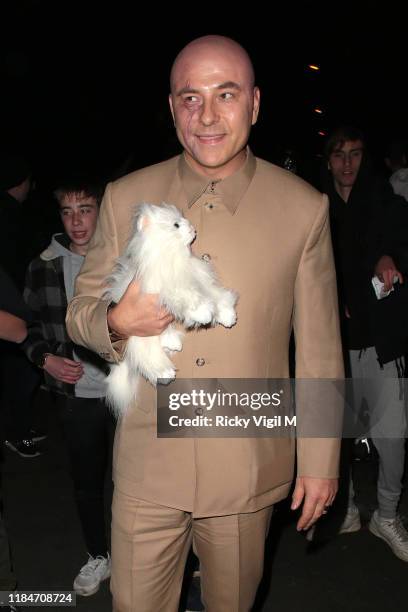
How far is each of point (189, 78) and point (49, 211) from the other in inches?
194

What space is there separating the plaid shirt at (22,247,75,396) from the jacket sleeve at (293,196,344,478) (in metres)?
1.61

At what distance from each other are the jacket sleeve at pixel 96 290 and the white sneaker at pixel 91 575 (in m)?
1.92

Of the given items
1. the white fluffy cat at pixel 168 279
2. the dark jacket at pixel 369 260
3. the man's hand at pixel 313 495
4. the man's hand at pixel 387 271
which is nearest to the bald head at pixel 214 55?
the white fluffy cat at pixel 168 279

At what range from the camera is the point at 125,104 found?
14.7 m

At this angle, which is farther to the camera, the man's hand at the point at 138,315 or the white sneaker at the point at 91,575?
the white sneaker at the point at 91,575

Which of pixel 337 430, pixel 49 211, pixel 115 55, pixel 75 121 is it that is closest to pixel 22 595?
pixel 337 430

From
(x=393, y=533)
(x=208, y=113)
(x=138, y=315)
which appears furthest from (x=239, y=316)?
(x=393, y=533)

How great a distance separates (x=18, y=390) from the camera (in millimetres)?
5227

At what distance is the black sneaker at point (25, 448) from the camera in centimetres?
514

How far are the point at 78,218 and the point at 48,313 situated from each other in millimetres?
543

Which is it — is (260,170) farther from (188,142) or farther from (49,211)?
(49,211)

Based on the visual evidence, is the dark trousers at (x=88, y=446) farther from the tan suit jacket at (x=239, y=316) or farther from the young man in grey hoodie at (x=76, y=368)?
the tan suit jacket at (x=239, y=316)
